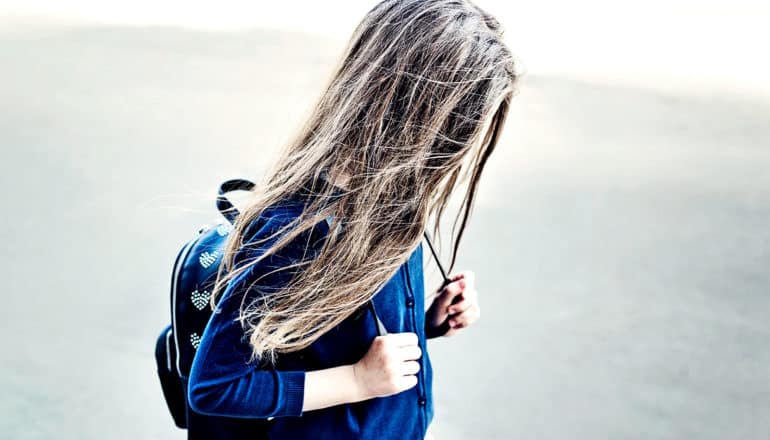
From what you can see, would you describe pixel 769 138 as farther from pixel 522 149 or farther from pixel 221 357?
pixel 221 357

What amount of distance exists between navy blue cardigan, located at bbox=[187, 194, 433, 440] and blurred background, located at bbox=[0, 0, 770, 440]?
0.29 metres

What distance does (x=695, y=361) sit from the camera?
1.97m

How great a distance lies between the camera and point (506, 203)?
2.53 meters

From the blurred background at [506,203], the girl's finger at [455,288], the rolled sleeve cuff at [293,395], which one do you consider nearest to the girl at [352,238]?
the rolled sleeve cuff at [293,395]

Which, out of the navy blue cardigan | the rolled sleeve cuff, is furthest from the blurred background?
the rolled sleeve cuff

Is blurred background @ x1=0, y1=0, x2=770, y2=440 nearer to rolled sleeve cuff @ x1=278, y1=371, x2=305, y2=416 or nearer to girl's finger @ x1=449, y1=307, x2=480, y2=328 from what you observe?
girl's finger @ x1=449, y1=307, x2=480, y2=328

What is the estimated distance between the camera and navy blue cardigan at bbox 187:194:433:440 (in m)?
0.73

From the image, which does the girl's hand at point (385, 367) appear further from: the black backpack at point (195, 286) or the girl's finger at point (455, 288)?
the girl's finger at point (455, 288)

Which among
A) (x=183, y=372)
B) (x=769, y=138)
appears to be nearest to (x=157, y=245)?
(x=183, y=372)

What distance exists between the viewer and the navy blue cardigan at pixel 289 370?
0.73 metres

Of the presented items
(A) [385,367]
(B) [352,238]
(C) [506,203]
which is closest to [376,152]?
(B) [352,238]

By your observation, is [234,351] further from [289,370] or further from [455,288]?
[455,288]

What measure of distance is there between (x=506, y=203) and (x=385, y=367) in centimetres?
180

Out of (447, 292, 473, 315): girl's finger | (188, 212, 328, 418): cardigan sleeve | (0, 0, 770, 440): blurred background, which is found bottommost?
(0, 0, 770, 440): blurred background
